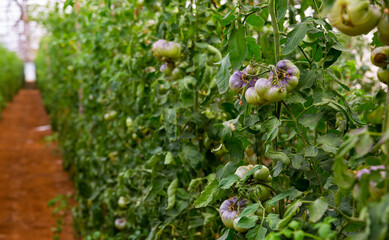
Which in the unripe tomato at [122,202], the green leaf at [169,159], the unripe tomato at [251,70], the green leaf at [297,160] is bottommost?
the unripe tomato at [122,202]

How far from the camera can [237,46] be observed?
1.07m

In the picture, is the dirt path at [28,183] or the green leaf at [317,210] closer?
the green leaf at [317,210]

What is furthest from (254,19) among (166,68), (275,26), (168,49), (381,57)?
(166,68)

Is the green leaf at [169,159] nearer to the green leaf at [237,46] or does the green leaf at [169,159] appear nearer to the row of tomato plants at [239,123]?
the row of tomato plants at [239,123]

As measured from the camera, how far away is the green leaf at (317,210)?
78cm

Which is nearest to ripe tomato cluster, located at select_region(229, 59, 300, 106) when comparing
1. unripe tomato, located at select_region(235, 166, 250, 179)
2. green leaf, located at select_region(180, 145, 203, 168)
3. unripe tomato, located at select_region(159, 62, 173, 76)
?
unripe tomato, located at select_region(235, 166, 250, 179)

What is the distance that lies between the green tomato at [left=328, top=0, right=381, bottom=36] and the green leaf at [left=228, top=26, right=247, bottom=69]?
322 millimetres

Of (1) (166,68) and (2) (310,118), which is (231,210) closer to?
(2) (310,118)

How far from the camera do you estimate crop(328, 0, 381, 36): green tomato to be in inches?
29.1

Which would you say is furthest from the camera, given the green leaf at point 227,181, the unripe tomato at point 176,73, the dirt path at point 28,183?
the dirt path at point 28,183

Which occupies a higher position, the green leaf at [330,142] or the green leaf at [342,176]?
the green leaf at [342,176]

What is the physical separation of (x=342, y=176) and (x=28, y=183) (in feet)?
17.7

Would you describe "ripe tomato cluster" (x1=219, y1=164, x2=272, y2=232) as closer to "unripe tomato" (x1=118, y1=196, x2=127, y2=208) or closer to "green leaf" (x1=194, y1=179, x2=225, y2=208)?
"green leaf" (x1=194, y1=179, x2=225, y2=208)

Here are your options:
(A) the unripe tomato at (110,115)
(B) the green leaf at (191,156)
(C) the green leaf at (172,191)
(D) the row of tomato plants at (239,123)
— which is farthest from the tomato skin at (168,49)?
(A) the unripe tomato at (110,115)
